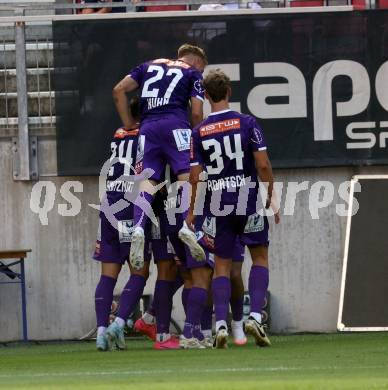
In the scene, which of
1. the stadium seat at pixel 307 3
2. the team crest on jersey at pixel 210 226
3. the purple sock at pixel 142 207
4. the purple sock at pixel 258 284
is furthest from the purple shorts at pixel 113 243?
the stadium seat at pixel 307 3

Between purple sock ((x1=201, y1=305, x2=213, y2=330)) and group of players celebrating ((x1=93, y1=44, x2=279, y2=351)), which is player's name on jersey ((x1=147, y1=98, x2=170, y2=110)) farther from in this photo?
purple sock ((x1=201, y1=305, x2=213, y2=330))

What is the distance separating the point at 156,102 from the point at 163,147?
1.21 ft

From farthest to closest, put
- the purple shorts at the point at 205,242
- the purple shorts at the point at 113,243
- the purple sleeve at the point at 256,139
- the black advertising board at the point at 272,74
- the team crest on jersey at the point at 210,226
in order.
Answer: the black advertising board at the point at 272,74 → the purple shorts at the point at 113,243 → the purple shorts at the point at 205,242 → the team crest on jersey at the point at 210,226 → the purple sleeve at the point at 256,139

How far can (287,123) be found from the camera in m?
14.2

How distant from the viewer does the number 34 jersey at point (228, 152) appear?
34.7 feet

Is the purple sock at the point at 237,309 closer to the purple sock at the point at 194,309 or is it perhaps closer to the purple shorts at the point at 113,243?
the purple sock at the point at 194,309

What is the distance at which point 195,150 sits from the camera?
1063 cm

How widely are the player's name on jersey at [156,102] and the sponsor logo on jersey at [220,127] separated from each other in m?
0.75

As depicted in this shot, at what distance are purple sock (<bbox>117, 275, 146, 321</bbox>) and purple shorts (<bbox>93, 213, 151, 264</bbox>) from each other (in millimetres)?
199

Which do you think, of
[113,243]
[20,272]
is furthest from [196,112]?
[20,272]

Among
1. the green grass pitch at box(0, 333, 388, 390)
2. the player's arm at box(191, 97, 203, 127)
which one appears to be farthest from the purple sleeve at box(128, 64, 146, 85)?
the green grass pitch at box(0, 333, 388, 390)

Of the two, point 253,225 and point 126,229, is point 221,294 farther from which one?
point 126,229

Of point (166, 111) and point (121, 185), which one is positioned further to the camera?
point (121, 185)

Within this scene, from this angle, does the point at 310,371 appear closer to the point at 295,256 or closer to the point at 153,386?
the point at 153,386
